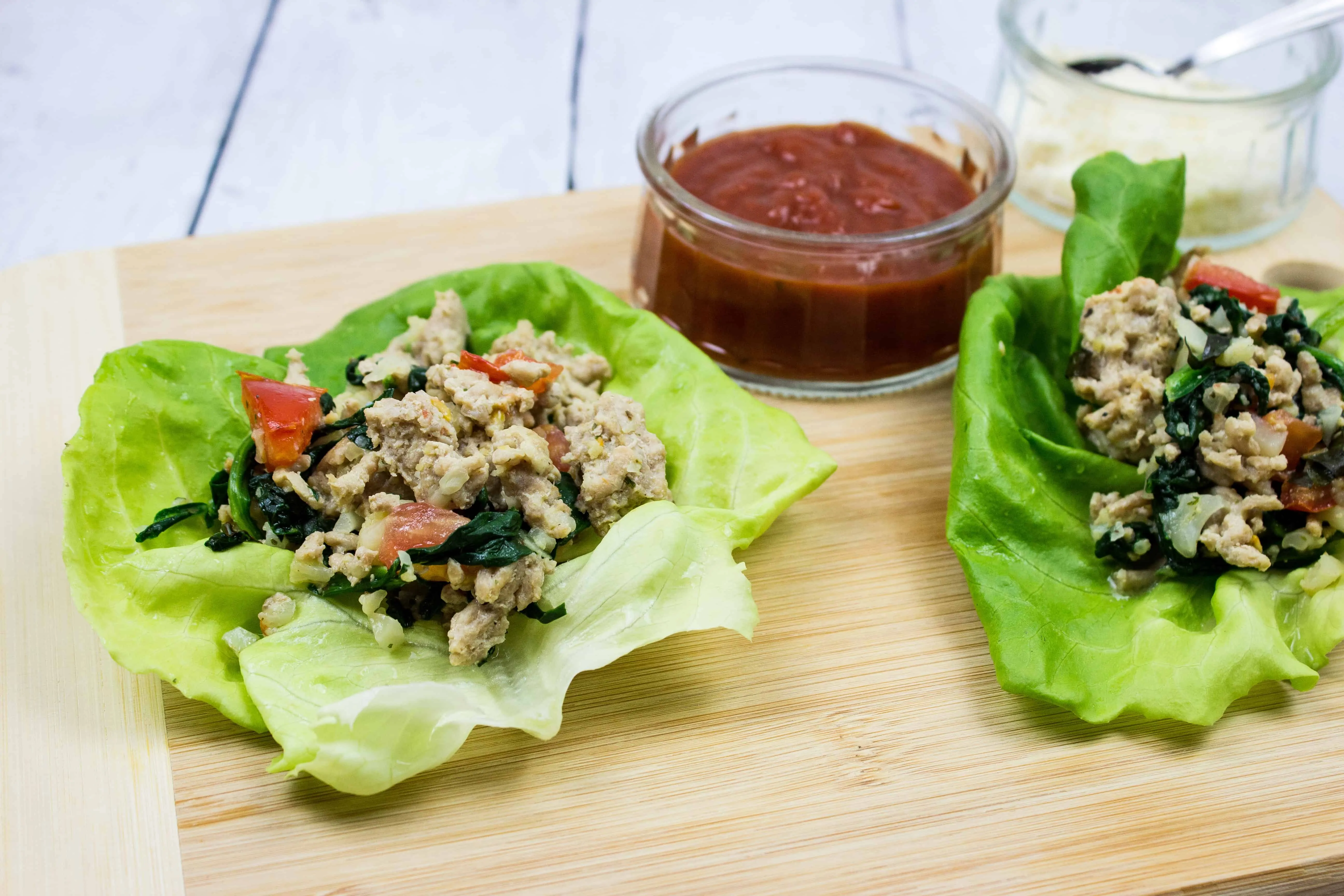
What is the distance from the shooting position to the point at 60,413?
12.7 ft

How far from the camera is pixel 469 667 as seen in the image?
3107mm

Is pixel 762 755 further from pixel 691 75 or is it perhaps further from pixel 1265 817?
pixel 691 75

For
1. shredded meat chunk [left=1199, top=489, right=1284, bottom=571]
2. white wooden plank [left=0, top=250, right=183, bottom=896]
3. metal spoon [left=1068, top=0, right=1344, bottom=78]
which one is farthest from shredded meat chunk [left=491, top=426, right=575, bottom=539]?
metal spoon [left=1068, top=0, right=1344, bottom=78]

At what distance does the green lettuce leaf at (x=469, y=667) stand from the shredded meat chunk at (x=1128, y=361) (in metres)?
1.28

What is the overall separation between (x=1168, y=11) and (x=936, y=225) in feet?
9.54

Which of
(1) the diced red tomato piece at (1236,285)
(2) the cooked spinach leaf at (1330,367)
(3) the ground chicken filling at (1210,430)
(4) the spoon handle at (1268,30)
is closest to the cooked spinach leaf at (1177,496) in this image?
(3) the ground chicken filling at (1210,430)

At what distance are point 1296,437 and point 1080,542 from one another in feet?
2.16

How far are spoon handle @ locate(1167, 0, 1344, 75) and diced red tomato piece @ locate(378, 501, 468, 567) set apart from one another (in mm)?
4080

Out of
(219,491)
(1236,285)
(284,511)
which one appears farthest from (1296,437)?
(219,491)

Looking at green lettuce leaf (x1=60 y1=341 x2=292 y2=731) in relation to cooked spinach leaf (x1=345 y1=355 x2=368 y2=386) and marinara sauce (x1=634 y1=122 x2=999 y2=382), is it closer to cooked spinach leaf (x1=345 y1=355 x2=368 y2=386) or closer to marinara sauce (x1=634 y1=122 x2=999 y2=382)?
cooked spinach leaf (x1=345 y1=355 x2=368 y2=386)

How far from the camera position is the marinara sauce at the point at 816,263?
407 cm

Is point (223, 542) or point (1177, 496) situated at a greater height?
point (1177, 496)

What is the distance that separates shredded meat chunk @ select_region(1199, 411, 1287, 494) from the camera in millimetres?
3283

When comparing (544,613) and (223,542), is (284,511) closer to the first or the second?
(223,542)
